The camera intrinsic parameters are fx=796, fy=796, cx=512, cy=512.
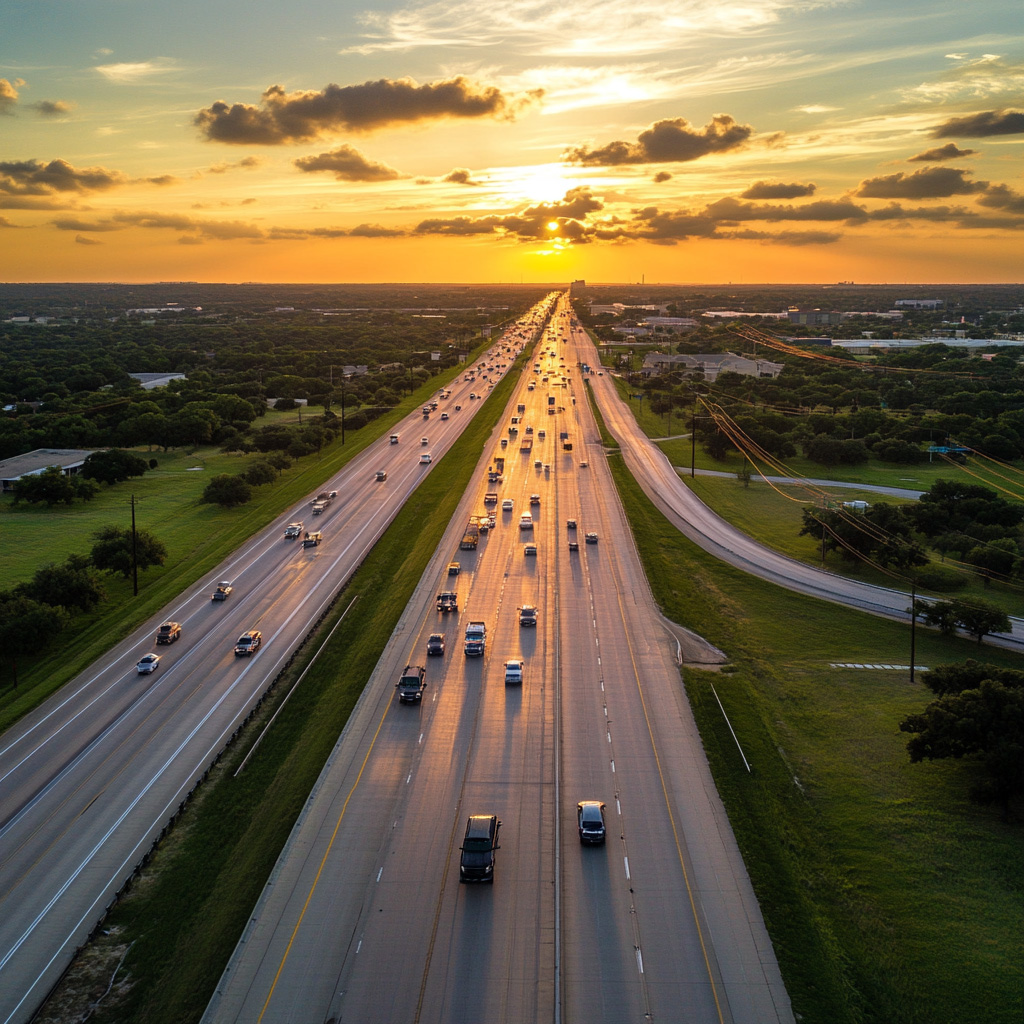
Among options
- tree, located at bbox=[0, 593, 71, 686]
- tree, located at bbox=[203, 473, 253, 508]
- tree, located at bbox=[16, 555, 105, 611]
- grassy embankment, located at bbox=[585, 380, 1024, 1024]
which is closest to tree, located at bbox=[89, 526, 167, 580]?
tree, located at bbox=[16, 555, 105, 611]

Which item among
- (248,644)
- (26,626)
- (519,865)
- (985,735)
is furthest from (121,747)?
(985,735)

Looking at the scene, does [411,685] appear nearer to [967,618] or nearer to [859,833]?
[859,833]

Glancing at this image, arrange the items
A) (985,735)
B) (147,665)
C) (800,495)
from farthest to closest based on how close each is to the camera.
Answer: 1. (800,495)
2. (147,665)
3. (985,735)

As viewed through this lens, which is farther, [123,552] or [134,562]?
[123,552]

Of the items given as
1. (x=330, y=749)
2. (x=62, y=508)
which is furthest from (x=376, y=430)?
(x=330, y=749)

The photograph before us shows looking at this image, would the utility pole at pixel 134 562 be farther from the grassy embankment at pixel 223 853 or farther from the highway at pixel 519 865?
the highway at pixel 519 865

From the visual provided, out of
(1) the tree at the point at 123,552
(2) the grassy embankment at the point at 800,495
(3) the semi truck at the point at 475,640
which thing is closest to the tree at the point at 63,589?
(1) the tree at the point at 123,552
